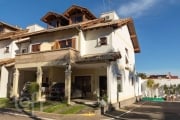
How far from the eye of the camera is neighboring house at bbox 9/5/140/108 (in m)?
21.7

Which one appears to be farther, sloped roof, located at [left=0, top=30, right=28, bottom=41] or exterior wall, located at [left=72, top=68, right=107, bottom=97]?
sloped roof, located at [left=0, top=30, right=28, bottom=41]

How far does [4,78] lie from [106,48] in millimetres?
13696

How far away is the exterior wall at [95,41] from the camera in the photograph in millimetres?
23094

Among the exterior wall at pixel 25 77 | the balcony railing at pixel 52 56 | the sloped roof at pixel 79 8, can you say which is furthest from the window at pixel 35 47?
the sloped roof at pixel 79 8

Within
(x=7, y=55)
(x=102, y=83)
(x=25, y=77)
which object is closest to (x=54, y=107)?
(x=102, y=83)

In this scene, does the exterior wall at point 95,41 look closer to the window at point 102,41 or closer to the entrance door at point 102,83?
the window at point 102,41

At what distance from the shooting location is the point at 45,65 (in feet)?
76.0

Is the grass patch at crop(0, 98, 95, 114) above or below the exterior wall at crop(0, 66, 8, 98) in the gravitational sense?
below

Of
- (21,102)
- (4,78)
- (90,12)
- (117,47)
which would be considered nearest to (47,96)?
(21,102)

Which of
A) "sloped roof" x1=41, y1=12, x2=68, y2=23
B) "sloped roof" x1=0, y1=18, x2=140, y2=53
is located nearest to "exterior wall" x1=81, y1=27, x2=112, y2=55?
"sloped roof" x1=0, y1=18, x2=140, y2=53

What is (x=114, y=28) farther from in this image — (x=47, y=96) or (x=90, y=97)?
(x=47, y=96)

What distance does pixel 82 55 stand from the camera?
78.7 feet

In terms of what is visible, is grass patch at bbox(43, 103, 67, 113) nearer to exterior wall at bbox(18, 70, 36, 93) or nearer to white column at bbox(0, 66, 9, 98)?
exterior wall at bbox(18, 70, 36, 93)

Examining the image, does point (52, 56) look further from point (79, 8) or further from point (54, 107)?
point (79, 8)
